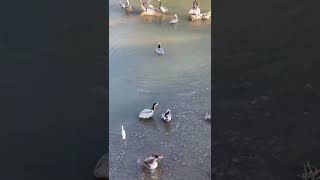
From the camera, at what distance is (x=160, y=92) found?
3689 millimetres

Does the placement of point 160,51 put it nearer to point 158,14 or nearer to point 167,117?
point 158,14

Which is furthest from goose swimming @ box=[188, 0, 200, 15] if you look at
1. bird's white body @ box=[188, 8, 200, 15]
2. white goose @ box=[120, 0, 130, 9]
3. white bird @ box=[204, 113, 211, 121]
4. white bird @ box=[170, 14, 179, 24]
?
white bird @ box=[204, 113, 211, 121]
